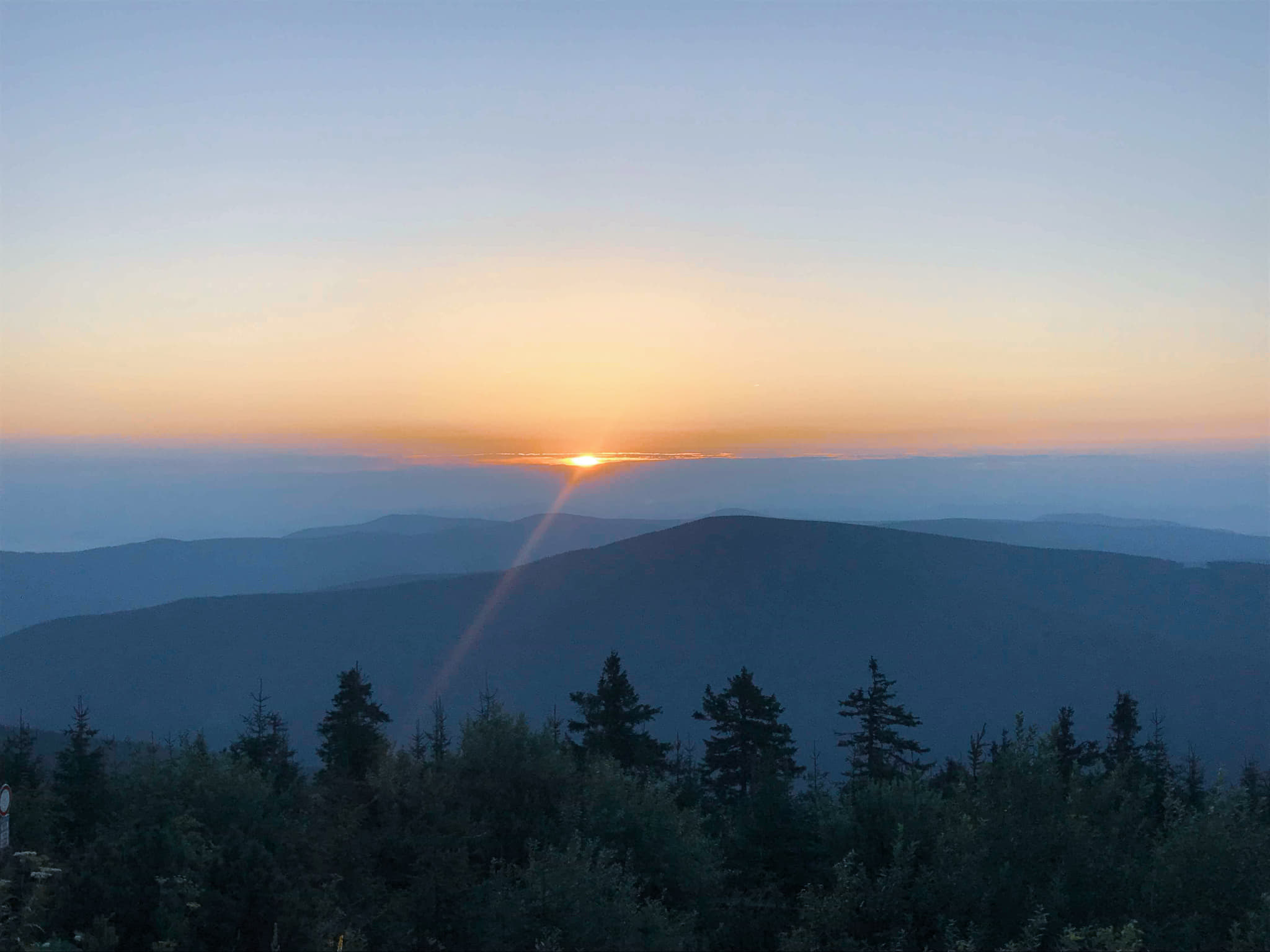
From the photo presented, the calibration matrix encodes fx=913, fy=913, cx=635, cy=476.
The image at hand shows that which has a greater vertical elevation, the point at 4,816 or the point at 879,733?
the point at 4,816

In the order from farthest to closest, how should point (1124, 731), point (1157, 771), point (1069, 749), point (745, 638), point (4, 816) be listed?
point (745, 638) → point (1124, 731) → point (1157, 771) → point (1069, 749) → point (4, 816)

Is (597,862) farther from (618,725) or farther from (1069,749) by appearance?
(1069,749)

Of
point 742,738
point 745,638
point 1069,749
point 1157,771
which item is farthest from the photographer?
point 745,638

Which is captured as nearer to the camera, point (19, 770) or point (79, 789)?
point (19, 770)

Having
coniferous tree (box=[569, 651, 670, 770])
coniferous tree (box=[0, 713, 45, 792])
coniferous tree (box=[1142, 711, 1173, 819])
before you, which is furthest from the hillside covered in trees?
coniferous tree (box=[569, 651, 670, 770])

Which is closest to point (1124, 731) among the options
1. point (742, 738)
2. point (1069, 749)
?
point (1069, 749)

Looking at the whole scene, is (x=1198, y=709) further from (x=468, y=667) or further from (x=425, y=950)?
(x=425, y=950)
